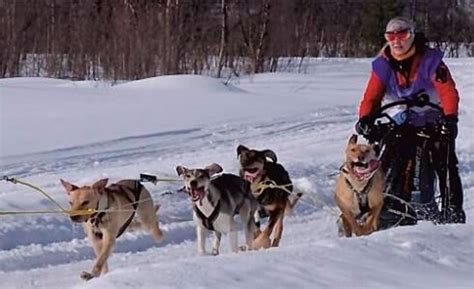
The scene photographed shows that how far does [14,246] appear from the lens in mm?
5887

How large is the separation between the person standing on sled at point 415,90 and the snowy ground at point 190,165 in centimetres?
80

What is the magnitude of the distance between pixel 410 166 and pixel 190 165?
3574 millimetres

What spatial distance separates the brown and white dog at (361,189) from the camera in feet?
17.2

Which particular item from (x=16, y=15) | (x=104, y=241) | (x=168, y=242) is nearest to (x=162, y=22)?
(x=16, y=15)

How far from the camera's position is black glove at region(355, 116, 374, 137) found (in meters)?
5.37

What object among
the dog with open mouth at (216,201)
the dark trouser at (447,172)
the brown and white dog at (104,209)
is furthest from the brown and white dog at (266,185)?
the dark trouser at (447,172)

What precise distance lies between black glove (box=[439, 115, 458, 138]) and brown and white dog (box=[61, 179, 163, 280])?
1.79 metres

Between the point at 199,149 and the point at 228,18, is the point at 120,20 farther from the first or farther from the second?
the point at 199,149

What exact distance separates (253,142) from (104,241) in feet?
18.2

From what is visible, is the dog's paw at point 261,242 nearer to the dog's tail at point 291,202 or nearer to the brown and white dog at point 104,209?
the dog's tail at point 291,202

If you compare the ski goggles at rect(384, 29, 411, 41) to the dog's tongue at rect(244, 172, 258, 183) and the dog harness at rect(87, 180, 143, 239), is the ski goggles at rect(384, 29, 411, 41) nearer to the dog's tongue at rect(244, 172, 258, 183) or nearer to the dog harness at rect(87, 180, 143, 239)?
→ the dog's tongue at rect(244, 172, 258, 183)

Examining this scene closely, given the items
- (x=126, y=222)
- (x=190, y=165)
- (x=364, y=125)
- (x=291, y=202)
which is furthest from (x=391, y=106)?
(x=190, y=165)

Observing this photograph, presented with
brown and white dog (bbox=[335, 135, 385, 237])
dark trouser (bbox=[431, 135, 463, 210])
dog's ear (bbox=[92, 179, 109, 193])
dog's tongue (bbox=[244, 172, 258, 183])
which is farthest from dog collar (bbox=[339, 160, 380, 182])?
dog's ear (bbox=[92, 179, 109, 193])

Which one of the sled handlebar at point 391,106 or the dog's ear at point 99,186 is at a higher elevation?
the sled handlebar at point 391,106
